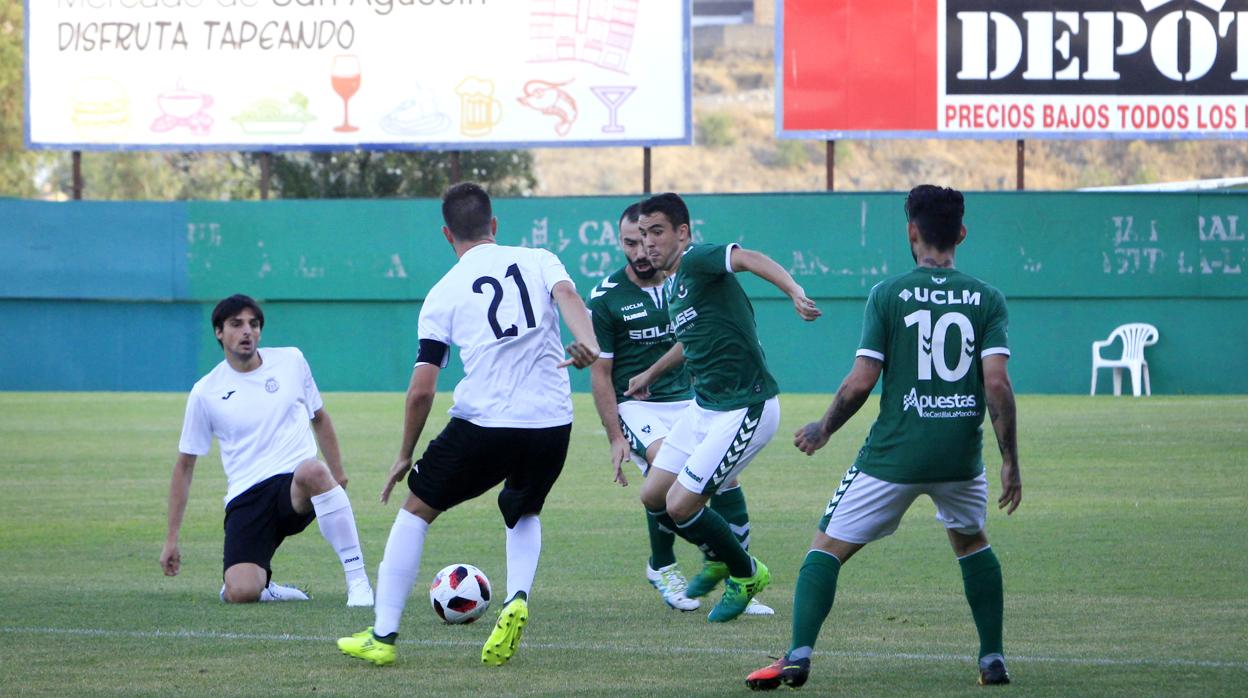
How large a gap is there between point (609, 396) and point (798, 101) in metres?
20.4

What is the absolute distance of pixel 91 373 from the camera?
99.2 ft

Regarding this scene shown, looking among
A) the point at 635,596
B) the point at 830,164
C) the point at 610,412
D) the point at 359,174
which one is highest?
the point at 359,174

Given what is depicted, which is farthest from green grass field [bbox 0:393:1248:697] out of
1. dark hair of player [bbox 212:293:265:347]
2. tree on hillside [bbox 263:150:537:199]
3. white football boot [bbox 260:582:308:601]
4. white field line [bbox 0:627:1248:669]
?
tree on hillside [bbox 263:150:537:199]

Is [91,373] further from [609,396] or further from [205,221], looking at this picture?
[609,396]

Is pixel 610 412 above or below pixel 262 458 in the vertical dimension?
above

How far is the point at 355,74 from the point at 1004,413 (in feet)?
81.1

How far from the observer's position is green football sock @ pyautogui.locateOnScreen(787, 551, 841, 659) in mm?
6410

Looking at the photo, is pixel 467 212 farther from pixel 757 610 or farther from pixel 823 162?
pixel 823 162

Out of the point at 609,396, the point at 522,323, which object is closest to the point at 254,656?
the point at 522,323

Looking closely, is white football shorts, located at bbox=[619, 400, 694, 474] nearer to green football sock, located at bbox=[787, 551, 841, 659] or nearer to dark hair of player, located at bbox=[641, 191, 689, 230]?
dark hair of player, located at bbox=[641, 191, 689, 230]

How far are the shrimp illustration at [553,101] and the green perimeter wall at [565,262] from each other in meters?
1.37

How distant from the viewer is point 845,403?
641 centimetres

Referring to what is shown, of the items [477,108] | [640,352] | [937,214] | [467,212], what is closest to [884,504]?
[937,214]

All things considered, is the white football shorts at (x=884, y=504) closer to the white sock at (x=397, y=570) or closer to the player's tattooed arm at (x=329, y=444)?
the white sock at (x=397, y=570)
